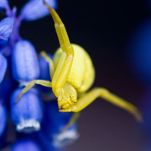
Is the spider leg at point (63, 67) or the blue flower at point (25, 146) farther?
the blue flower at point (25, 146)

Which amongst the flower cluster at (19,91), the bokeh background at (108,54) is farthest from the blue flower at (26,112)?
the bokeh background at (108,54)

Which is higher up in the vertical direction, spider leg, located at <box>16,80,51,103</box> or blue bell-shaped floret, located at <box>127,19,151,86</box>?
spider leg, located at <box>16,80,51,103</box>

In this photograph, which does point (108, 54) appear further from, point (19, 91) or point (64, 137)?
point (19, 91)

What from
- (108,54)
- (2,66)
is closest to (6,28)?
(2,66)

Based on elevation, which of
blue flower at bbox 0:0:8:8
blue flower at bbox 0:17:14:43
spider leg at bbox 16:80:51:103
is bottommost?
spider leg at bbox 16:80:51:103

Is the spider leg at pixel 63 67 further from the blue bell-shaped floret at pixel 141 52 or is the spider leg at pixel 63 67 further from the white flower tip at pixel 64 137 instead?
the blue bell-shaped floret at pixel 141 52

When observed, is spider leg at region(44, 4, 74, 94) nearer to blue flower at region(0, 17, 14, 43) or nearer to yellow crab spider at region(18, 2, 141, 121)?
yellow crab spider at region(18, 2, 141, 121)

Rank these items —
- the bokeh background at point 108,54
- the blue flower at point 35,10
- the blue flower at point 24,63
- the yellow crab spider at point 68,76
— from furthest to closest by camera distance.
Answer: the bokeh background at point 108,54 → the blue flower at point 35,10 → the blue flower at point 24,63 → the yellow crab spider at point 68,76

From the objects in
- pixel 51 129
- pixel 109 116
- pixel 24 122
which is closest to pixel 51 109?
pixel 51 129

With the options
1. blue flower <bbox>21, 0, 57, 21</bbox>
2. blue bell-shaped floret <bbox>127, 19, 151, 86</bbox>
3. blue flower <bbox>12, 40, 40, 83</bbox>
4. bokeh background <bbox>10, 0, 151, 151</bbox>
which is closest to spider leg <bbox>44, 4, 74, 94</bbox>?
blue flower <bbox>12, 40, 40, 83</bbox>
